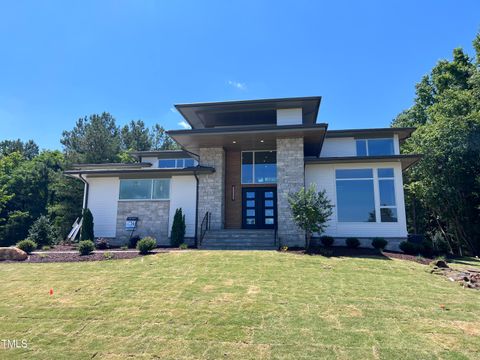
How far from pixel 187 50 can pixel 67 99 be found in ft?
27.2

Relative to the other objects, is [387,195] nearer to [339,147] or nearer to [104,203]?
[339,147]

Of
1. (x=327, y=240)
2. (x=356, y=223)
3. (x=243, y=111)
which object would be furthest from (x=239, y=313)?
(x=243, y=111)

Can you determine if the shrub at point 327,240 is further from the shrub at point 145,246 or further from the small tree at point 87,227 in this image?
the small tree at point 87,227

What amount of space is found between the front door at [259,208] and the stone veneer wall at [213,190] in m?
1.26

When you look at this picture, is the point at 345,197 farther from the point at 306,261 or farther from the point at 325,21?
the point at 325,21

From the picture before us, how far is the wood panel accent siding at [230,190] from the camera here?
15969 millimetres

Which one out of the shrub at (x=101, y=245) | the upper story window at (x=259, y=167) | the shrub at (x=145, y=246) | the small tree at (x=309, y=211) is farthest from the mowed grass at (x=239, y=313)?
the upper story window at (x=259, y=167)

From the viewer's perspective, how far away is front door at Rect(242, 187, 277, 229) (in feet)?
51.9

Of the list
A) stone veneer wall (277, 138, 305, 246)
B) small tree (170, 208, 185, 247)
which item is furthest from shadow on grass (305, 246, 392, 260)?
small tree (170, 208, 185, 247)

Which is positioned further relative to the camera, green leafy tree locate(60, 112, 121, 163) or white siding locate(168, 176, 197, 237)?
green leafy tree locate(60, 112, 121, 163)

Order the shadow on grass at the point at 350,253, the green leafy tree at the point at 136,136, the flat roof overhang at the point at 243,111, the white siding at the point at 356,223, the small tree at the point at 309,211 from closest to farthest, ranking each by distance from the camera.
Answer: the shadow on grass at the point at 350,253 → the small tree at the point at 309,211 → the white siding at the point at 356,223 → the flat roof overhang at the point at 243,111 → the green leafy tree at the point at 136,136

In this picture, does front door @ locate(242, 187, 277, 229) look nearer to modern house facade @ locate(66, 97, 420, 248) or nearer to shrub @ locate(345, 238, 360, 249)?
modern house facade @ locate(66, 97, 420, 248)

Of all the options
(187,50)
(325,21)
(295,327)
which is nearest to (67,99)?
(187,50)

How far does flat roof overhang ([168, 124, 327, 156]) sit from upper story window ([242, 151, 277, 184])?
0.37m
